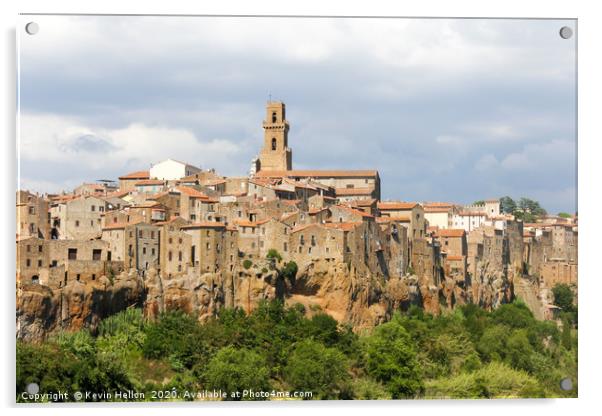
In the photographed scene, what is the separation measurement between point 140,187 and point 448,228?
1175cm

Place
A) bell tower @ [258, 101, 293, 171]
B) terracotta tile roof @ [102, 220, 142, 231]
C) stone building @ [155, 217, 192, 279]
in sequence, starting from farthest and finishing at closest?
bell tower @ [258, 101, 293, 171] < stone building @ [155, 217, 192, 279] < terracotta tile roof @ [102, 220, 142, 231]

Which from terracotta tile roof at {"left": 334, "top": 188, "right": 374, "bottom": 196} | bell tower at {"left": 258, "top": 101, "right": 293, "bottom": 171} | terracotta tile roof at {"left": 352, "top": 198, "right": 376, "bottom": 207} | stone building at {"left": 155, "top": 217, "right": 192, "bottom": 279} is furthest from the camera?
terracotta tile roof at {"left": 334, "top": 188, "right": 374, "bottom": 196}

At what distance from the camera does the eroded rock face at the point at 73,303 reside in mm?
30297

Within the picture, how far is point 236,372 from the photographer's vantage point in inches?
1146

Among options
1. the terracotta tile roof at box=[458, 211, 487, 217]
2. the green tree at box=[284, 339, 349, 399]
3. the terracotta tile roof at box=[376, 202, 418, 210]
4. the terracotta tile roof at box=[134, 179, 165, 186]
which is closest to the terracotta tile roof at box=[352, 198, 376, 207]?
the terracotta tile roof at box=[376, 202, 418, 210]

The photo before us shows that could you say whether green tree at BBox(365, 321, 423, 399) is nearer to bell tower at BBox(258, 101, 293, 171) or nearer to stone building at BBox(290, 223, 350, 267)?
stone building at BBox(290, 223, 350, 267)

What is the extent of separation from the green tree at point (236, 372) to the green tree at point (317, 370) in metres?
0.63

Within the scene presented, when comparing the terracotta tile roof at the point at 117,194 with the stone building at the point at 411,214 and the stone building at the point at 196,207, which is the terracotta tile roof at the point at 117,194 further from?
the stone building at the point at 411,214

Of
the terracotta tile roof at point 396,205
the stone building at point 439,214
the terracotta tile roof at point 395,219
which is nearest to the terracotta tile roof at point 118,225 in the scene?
the terracotta tile roof at point 395,219

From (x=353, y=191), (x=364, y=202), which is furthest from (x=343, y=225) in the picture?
(x=353, y=191)

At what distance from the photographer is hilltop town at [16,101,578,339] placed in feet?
111

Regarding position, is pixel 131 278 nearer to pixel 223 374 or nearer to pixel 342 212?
pixel 223 374

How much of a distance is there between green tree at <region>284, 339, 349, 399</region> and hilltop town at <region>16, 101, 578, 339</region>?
15.3ft


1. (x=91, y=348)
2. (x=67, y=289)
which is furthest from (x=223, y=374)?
(x=67, y=289)
